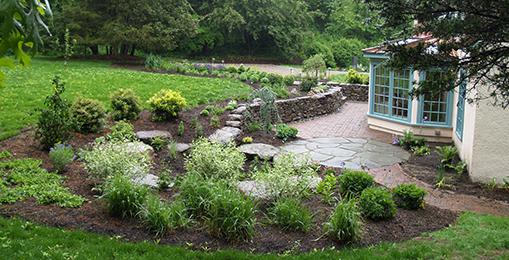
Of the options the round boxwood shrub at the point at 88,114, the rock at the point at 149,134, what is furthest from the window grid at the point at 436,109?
the round boxwood shrub at the point at 88,114

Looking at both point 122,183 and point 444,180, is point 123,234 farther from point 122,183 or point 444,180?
point 444,180

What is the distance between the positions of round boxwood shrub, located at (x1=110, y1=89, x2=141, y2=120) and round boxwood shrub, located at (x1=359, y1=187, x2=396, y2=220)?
5.39 m

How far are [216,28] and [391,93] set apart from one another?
713 inches

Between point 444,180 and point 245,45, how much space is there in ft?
79.7

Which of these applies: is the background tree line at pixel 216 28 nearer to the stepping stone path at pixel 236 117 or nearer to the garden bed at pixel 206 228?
the stepping stone path at pixel 236 117

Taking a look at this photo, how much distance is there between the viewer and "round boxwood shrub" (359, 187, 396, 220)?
4.66 meters

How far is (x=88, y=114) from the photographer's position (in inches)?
269

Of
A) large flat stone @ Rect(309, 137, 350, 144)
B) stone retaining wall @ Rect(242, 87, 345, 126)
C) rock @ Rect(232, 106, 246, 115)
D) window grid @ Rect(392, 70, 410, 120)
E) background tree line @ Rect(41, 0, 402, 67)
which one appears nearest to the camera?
large flat stone @ Rect(309, 137, 350, 144)

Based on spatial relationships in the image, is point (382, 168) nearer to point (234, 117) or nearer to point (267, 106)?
point (267, 106)

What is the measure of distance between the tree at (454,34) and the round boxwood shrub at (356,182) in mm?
2070

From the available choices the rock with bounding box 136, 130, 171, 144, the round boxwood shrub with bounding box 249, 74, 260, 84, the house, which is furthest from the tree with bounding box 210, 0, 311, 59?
the rock with bounding box 136, 130, 171, 144

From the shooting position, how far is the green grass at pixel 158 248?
353cm

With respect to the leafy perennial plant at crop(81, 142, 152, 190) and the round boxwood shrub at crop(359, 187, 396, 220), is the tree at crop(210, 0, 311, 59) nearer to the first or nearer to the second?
the leafy perennial plant at crop(81, 142, 152, 190)

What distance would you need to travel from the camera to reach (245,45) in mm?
29422
